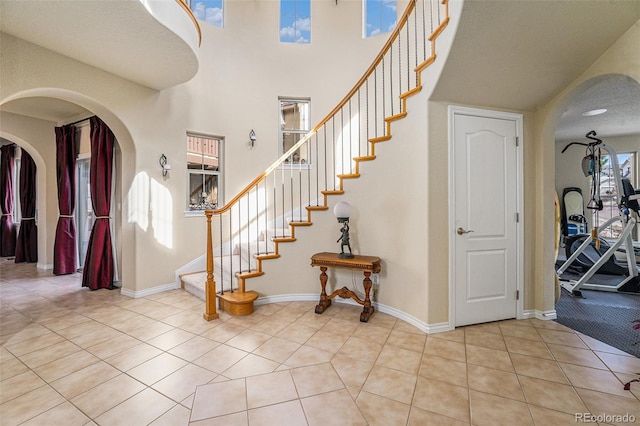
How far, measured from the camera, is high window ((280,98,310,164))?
16.5 feet

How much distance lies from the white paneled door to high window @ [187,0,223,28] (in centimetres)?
427

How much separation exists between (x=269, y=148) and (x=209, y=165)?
1.04 meters

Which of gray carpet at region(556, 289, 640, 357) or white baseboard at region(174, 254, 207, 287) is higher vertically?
white baseboard at region(174, 254, 207, 287)

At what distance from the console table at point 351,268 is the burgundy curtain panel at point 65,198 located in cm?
459

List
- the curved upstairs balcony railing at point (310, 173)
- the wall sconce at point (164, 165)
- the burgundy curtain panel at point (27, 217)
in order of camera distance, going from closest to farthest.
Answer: the curved upstairs balcony railing at point (310, 173), the wall sconce at point (164, 165), the burgundy curtain panel at point (27, 217)

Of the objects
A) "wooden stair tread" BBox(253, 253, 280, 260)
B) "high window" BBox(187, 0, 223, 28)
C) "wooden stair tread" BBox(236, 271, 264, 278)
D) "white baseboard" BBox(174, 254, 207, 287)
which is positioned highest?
"high window" BBox(187, 0, 223, 28)

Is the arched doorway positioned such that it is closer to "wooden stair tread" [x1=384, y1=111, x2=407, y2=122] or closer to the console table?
"wooden stair tread" [x1=384, y1=111, x2=407, y2=122]

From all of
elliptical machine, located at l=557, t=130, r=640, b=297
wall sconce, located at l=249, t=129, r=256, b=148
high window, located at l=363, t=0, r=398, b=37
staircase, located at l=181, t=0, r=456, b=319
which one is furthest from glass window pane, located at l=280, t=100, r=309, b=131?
elliptical machine, located at l=557, t=130, r=640, b=297

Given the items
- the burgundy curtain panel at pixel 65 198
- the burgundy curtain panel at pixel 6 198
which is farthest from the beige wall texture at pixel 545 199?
the burgundy curtain panel at pixel 6 198

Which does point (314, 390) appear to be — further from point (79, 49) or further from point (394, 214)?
point (79, 49)

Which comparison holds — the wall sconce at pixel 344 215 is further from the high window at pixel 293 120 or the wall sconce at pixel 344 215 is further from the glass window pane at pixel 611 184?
the glass window pane at pixel 611 184

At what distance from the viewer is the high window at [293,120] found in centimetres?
503

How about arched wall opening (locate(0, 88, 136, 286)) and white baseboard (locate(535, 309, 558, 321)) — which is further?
arched wall opening (locate(0, 88, 136, 286))

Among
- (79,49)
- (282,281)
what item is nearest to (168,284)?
(282,281)
